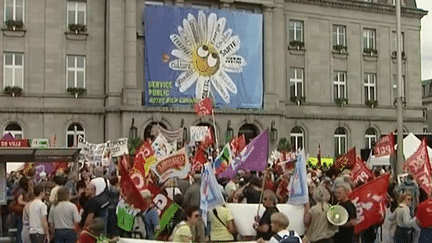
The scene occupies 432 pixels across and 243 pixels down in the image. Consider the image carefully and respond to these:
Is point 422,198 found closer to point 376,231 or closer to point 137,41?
point 376,231

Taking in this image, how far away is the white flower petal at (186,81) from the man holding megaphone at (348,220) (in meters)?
26.3

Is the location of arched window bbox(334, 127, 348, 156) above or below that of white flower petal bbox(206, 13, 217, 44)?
below

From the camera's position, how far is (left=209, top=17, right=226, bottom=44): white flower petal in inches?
1483

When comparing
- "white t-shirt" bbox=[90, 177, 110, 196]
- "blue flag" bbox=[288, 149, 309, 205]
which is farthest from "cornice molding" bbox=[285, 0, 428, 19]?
"blue flag" bbox=[288, 149, 309, 205]

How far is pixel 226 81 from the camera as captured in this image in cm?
3794

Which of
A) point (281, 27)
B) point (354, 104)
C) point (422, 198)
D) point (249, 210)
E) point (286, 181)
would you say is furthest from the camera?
point (354, 104)

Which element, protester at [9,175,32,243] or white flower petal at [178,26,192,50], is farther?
white flower petal at [178,26,192,50]

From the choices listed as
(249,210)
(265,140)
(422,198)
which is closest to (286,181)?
(265,140)

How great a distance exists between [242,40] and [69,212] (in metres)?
28.4

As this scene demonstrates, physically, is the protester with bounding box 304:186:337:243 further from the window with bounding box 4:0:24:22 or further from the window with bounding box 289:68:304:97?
the window with bounding box 289:68:304:97

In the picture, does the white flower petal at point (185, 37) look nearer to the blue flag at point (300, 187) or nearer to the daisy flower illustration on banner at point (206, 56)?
the daisy flower illustration on banner at point (206, 56)

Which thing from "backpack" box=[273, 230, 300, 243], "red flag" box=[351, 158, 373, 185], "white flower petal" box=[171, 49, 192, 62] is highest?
"white flower petal" box=[171, 49, 192, 62]

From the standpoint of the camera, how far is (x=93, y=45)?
37312 mm

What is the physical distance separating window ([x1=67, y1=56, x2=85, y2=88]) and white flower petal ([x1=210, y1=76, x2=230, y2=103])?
7554mm
